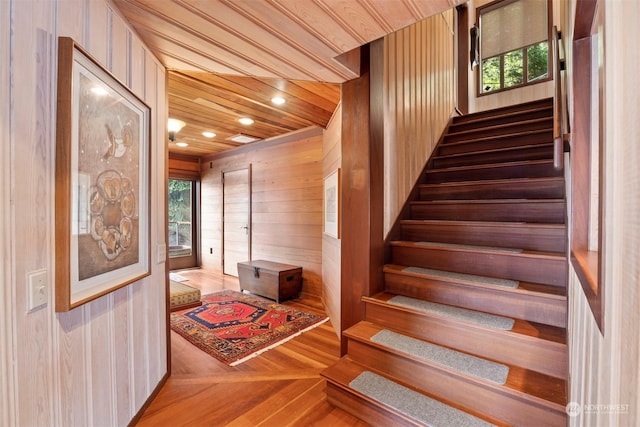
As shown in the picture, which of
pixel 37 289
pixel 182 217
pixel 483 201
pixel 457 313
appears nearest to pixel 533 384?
pixel 457 313

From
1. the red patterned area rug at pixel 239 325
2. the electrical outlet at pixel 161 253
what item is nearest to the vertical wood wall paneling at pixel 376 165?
the red patterned area rug at pixel 239 325

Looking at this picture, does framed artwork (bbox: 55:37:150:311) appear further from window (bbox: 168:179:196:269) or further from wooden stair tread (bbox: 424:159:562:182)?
window (bbox: 168:179:196:269)

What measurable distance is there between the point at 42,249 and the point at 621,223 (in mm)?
1518

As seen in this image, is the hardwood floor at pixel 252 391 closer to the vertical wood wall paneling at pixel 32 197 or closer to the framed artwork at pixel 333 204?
the vertical wood wall paneling at pixel 32 197

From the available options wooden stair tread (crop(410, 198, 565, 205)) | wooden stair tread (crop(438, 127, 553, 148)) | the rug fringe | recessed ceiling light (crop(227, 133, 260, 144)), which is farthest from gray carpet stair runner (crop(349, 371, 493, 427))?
recessed ceiling light (crop(227, 133, 260, 144))

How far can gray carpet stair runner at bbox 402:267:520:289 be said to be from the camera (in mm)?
1784

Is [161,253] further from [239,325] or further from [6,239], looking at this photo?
[239,325]

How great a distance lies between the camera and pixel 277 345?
2.61 m

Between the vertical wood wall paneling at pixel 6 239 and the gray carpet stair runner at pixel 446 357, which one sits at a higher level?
the vertical wood wall paneling at pixel 6 239

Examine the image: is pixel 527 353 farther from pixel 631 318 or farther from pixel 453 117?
pixel 453 117

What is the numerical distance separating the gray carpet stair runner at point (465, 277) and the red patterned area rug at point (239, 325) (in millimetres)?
1401

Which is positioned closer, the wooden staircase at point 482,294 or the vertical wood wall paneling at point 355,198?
the wooden staircase at point 482,294

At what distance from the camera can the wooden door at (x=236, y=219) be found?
16.5ft

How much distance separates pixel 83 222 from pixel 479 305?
2.11 meters
